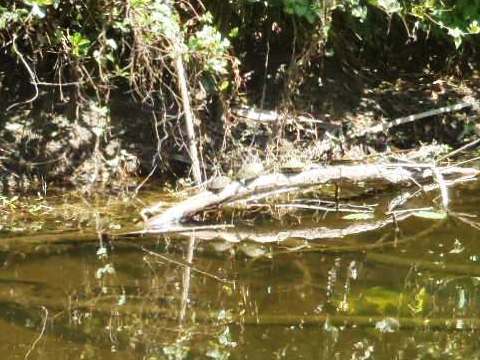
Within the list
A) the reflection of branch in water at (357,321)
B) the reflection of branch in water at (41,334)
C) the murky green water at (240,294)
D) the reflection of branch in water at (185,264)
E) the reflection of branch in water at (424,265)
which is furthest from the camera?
the reflection of branch in water at (424,265)

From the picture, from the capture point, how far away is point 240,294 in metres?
4.23

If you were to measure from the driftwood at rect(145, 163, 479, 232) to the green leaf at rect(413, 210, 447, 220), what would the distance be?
11.1 inches

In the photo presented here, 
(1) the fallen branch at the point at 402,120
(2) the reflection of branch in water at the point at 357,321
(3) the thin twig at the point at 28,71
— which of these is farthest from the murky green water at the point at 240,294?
(1) the fallen branch at the point at 402,120

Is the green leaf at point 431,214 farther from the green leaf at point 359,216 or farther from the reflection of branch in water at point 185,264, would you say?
the reflection of branch in water at point 185,264

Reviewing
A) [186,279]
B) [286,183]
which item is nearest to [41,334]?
[186,279]

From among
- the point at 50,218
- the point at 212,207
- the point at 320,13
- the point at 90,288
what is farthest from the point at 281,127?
the point at 90,288

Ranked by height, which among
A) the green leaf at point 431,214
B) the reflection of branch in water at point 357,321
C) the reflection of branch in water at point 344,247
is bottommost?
the reflection of branch in water at point 357,321

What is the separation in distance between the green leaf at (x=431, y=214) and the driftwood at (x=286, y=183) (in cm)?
28

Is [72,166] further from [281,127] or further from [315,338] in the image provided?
[315,338]

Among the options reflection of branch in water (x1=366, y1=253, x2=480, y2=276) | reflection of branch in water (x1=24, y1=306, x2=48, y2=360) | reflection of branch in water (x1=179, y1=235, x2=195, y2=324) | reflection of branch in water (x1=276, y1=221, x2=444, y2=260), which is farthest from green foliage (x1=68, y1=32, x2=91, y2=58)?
reflection of branch in water (x1=366, y1=253, x2=480, y2=276)

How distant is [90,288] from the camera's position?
14.1 feet

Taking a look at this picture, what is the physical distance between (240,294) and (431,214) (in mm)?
1928

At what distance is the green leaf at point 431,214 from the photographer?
18.1 feet

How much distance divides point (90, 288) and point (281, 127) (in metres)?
2.99
